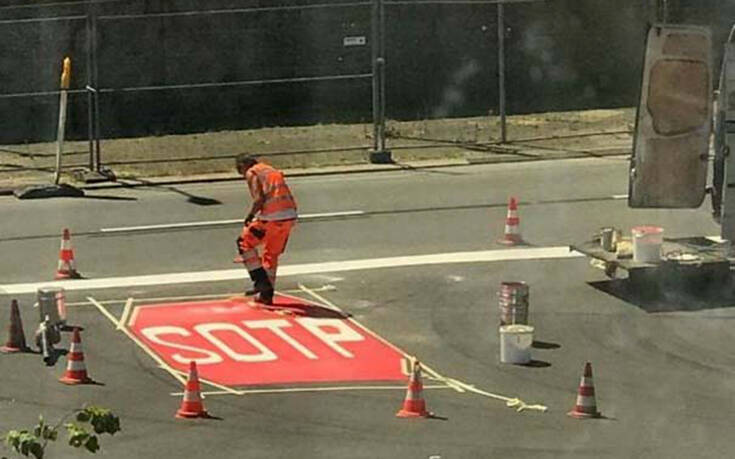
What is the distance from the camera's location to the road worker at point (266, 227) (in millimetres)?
10508

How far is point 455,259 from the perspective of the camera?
12180 mm

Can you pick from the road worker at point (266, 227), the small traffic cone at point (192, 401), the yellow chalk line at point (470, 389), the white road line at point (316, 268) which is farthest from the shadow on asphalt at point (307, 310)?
the small traffic cone at point (192, 401)

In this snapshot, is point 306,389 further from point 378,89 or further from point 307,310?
point 378,89

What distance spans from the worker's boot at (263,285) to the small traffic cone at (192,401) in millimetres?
2565

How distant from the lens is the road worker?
1051 centimetres

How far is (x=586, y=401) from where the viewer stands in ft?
25.9

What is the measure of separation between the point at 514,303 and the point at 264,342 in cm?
156

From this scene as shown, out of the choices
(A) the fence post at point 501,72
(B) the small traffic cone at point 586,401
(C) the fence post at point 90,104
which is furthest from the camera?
(A) the fence post at point 501,72

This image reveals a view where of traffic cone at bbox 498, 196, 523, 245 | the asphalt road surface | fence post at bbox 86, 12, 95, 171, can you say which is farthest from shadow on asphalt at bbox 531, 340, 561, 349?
fence post at bbox 86, 12, 95, 171

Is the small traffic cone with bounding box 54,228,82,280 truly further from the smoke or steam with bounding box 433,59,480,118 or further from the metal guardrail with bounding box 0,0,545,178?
the smoke or steam with bounding box 433,59,480,118

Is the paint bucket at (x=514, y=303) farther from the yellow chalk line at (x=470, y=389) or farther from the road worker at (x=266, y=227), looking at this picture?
the road worker at (x=266, y=227)

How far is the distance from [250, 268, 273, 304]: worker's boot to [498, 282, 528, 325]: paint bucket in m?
1.72

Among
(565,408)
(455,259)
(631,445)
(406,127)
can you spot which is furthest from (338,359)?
(406,127)

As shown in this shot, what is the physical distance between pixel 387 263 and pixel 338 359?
297cm
